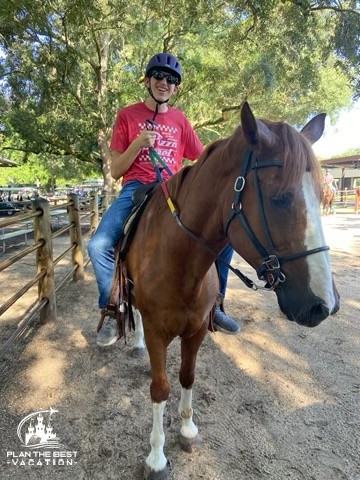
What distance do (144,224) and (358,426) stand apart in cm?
217

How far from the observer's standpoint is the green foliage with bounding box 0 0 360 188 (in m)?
7.65

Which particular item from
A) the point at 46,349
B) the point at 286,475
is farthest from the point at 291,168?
the point at 46,349

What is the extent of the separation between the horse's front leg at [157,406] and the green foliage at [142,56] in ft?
24.4

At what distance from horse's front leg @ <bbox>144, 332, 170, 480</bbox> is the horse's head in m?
0.97

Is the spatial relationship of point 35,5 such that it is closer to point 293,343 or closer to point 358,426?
point 293,343

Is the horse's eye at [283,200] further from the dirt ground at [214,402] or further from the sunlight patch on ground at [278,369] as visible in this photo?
the sunlight patch on ground at [278,369]

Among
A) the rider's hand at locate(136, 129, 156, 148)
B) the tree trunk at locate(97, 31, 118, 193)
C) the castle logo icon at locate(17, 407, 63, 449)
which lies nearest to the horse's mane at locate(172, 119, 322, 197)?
the rider's hand at locate(136, 129, 156, 148)

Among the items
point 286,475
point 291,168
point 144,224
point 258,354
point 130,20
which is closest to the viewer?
point 291,168

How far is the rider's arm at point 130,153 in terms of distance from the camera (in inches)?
85.4

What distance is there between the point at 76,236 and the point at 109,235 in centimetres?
349

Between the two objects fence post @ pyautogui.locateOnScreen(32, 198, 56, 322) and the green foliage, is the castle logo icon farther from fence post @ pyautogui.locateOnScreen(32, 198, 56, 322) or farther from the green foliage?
the green foliage

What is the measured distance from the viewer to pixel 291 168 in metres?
1.32

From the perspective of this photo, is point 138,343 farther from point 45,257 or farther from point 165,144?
point 165,144

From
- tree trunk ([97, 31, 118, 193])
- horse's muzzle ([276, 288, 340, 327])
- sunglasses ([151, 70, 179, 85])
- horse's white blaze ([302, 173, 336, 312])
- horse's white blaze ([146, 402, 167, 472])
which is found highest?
tree trunk ([97, 31, 118, 193])
